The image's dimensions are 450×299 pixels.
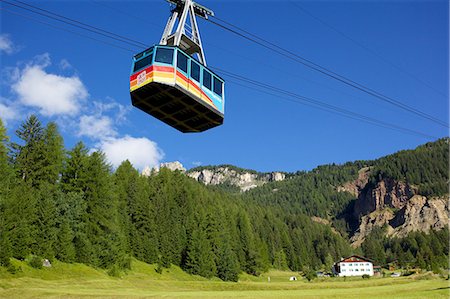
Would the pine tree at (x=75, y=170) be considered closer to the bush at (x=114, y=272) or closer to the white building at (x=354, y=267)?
the bush at (x=114, y=272)

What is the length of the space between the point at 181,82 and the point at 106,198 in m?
48.3

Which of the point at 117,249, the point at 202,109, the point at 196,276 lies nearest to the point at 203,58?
the point at 202,109

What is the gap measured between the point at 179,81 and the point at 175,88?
0.54 metres

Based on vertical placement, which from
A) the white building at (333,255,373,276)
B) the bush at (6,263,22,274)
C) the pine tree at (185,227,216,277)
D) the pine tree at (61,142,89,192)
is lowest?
the white building at (333,255,373,276)

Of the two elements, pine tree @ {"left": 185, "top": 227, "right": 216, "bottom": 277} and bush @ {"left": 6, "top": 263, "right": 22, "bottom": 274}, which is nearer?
bush @ {"left": 6, "top": 263, "right": 22, "bottom": 274}

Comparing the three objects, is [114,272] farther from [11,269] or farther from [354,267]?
[354,267]

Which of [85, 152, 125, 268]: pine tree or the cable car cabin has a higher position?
the cable car cabin

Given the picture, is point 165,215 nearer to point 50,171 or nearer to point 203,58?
point 50,171

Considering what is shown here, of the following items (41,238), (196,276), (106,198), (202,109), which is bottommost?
(196,276)

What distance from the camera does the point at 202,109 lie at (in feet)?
87.2

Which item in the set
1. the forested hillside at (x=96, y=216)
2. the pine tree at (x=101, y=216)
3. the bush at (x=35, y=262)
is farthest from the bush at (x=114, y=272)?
the bush at (x=35, y=262)

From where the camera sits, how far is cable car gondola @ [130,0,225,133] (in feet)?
78.4

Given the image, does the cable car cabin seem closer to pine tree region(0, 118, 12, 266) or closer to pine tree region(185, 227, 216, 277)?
pine tree region(0, 118, 12, 266)

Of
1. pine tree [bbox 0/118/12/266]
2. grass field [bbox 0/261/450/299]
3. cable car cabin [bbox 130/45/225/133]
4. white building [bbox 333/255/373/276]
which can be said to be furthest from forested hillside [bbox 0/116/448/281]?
white building [bbox 333/255/373/276]
